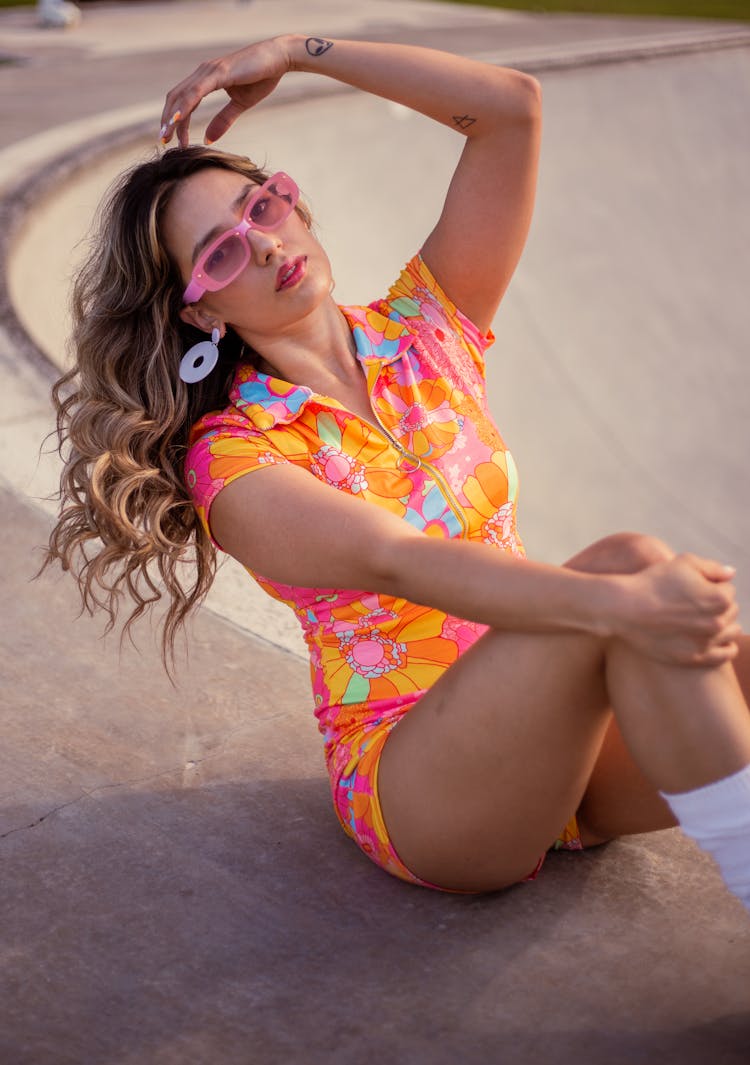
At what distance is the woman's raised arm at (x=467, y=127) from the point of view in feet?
8.64

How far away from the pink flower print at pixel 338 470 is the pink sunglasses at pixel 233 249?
367 mm

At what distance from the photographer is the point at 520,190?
2.66m

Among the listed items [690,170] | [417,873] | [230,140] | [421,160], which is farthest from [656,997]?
[690,170]

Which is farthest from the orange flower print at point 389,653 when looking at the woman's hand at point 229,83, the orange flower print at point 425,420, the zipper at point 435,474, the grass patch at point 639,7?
the grass patch at point 639,7

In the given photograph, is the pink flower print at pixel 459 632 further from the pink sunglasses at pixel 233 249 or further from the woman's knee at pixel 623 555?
the pink sunglasses at pixel 233 249

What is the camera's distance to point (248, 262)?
2.34m

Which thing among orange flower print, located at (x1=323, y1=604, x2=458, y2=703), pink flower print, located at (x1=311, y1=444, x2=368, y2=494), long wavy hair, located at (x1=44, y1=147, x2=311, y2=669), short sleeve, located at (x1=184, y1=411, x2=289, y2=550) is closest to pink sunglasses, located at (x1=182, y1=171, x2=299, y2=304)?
long wavy hair, located at (x1=44, y1=147, x2=311, y2=669)

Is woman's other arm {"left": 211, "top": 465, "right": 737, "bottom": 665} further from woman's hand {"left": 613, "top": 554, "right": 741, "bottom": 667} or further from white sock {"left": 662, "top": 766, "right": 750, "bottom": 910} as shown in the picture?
white sock {"left": 662, "top": 766, "right": 750, "bottom": 910}

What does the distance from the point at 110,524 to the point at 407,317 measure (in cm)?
77

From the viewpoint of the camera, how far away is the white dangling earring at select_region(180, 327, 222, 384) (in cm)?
236

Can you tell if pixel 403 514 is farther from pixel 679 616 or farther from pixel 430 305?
pixel 679 616

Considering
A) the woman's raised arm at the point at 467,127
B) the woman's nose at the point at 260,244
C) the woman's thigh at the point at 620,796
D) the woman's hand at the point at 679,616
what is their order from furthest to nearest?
1. the woman's raised arm at the point at 467,127
2. the woman's nose at the point at 260,244
3. the woman's thigh at the point at 620,796
4. the woman's hand at the point at 679,616

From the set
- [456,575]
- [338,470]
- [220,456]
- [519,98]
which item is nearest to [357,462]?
[338,470]

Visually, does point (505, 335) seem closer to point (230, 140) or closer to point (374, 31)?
point (230, 140)
